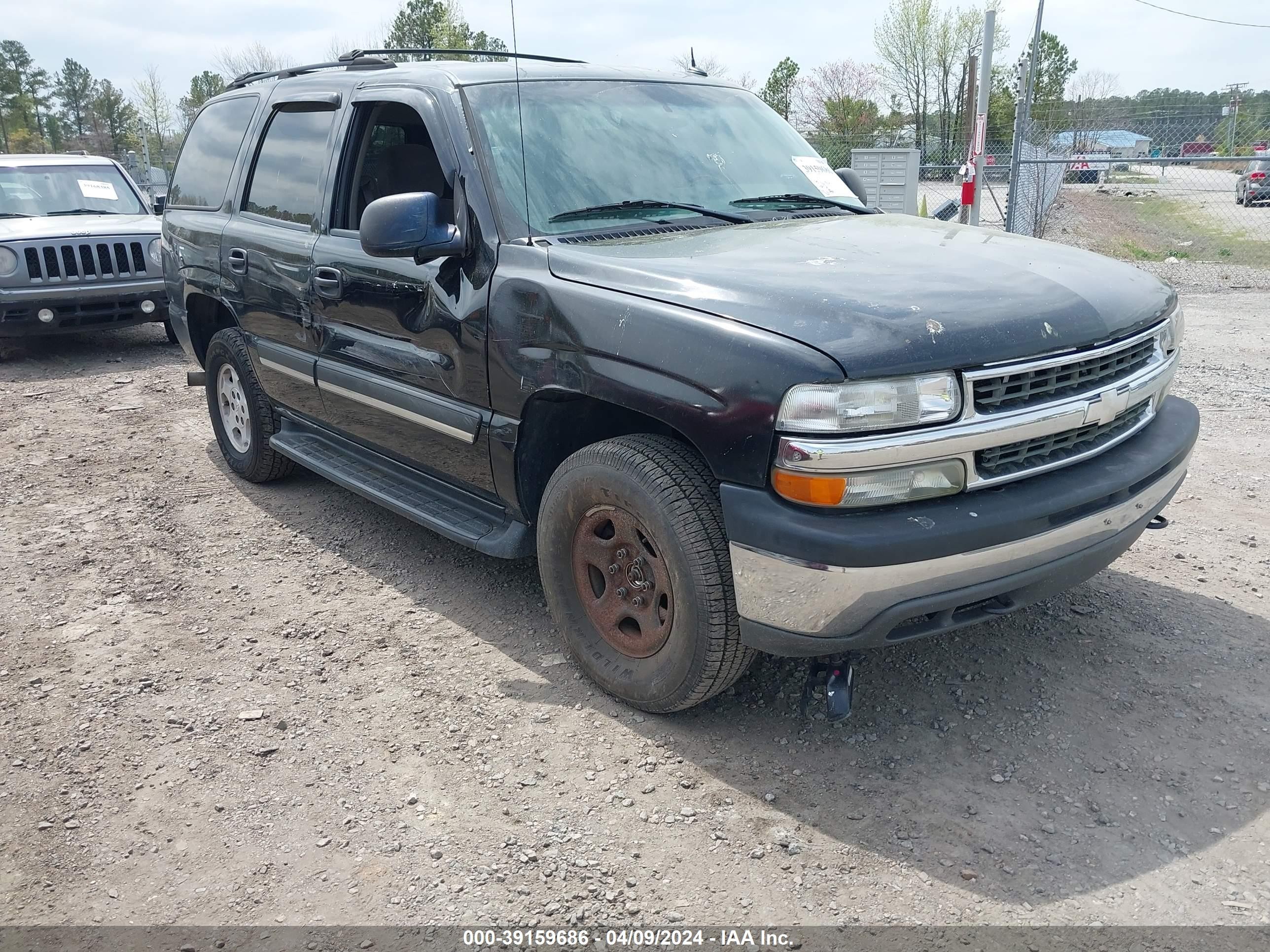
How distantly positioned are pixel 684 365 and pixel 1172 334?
5.66ft

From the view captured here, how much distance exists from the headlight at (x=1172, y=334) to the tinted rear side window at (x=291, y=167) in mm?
3227

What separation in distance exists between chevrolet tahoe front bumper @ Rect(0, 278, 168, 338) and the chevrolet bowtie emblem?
782 cm

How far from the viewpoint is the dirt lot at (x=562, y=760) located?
247cm

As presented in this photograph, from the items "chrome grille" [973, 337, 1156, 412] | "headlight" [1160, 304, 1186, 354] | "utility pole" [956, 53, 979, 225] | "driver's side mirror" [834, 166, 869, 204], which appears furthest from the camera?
"utility pole" [956, 53, 979, 225]

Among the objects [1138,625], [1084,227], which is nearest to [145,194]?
[1138,625]

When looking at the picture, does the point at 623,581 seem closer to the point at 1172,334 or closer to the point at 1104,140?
the point at 1172,334

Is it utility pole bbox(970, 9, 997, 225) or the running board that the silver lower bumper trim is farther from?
utility pole bbox(970, 9, 997, 225)

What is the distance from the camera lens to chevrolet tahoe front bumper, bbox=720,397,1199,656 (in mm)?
2488

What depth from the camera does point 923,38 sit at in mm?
40906

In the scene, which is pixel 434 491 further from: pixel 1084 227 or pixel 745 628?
pixel 1084 227

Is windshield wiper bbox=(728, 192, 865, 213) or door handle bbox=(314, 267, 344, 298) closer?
windshield wiper bbox=(728, 192, 865, 213)

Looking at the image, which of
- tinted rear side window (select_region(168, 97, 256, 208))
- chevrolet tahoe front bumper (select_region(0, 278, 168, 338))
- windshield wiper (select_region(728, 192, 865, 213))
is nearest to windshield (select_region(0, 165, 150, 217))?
chevrolet tahoe front bumper (select_region(0, 278, 168, 338))

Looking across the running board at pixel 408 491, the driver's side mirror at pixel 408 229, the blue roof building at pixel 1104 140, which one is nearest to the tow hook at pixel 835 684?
the running board at pixel 408 491

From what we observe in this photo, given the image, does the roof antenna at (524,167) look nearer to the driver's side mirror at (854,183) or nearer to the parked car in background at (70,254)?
the driver's side mirror at (854,183)
